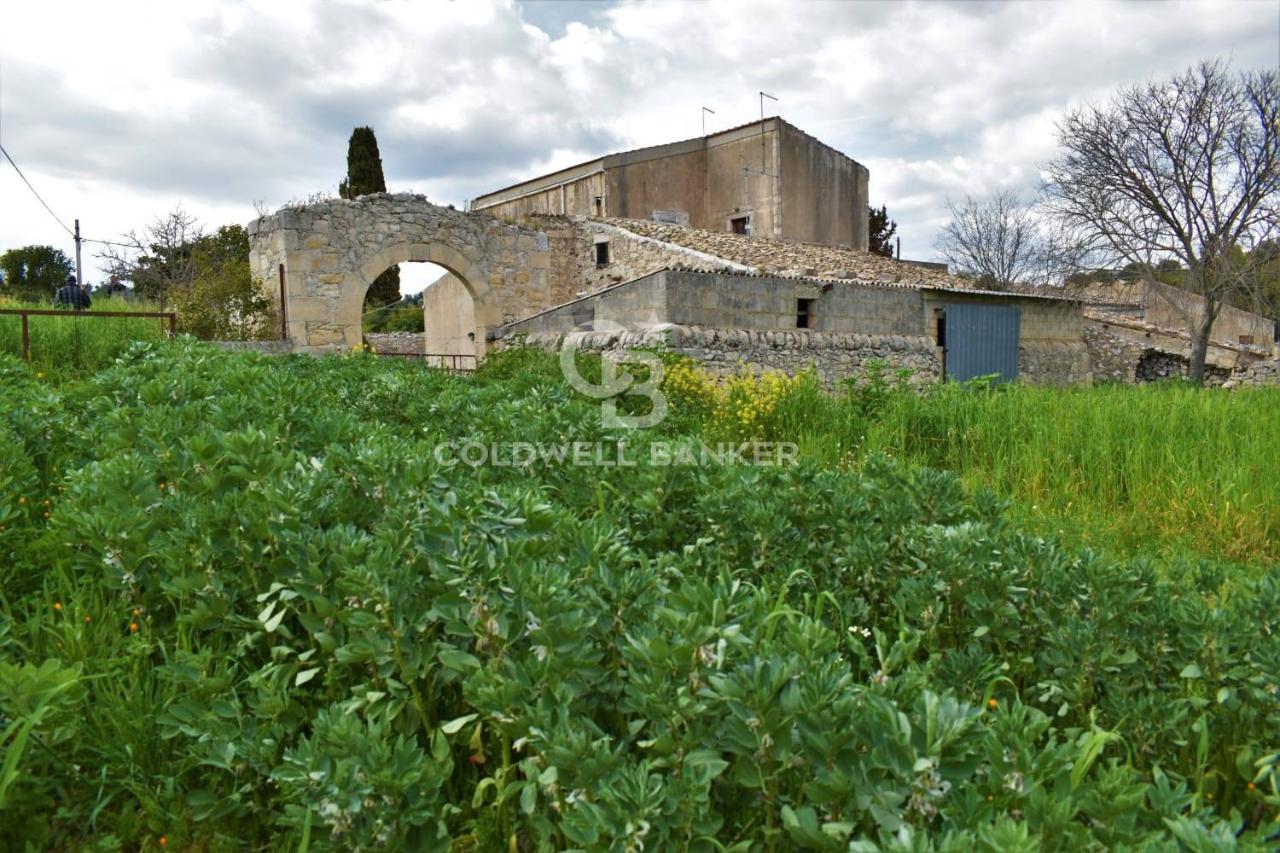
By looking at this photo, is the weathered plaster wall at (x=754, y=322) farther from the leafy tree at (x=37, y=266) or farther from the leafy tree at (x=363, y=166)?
the leafy tree at (x=37, y=266)

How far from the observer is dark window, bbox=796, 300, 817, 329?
13.5 m

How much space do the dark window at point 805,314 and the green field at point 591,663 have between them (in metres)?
10.8

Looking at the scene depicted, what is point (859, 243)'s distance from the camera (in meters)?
28.1

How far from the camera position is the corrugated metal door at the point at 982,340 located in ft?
56.0

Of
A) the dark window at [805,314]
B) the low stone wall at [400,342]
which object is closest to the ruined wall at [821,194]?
the dark window at [805,314]

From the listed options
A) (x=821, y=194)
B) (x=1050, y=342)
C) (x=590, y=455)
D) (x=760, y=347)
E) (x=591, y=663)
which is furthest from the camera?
(x=821, y=194)

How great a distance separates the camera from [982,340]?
17703mm

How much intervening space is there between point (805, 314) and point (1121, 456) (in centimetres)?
778

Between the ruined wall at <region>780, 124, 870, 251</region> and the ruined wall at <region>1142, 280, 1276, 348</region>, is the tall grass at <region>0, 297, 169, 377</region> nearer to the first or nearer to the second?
the ruined wall at <region>780, 124, 870, 251</region>

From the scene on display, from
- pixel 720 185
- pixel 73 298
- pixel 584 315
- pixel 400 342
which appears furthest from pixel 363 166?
pixel 584 315

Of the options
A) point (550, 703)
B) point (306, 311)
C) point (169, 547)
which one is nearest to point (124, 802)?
point (169, 547)

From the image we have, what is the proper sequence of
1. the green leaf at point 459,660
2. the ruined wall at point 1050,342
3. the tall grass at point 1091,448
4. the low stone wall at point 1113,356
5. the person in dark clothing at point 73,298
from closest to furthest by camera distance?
the green leaf at point 459,660
the tall grass at point 1091,448
the person in dark clothing at point 73,298
the ruined wall at point 1050,342
the low stone wall at point 1113,356

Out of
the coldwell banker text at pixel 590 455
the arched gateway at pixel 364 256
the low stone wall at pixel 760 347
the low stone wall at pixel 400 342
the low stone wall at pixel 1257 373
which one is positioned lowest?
the coldwell banker text at pixel 590 455

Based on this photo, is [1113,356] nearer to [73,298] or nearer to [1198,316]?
[1198,316]
